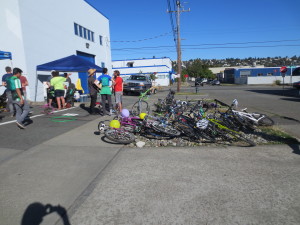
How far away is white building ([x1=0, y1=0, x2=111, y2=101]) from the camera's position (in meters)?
12.4

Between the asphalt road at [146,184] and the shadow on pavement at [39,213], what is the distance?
11 mm

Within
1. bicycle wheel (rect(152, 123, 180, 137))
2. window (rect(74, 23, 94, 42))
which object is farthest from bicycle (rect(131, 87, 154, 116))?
window (rect(74, 23, 94, 42))

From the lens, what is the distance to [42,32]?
14.5 m

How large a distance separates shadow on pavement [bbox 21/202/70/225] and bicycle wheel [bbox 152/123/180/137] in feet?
10.4

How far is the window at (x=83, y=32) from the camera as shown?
19.4 metres

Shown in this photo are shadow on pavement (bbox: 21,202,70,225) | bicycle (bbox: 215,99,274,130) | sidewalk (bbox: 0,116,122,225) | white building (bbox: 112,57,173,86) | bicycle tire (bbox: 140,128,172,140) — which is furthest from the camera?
white building (bbox: 112,57,173,86)

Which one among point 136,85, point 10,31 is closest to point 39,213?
point 10,31

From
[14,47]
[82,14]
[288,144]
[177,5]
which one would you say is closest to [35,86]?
[14,47]

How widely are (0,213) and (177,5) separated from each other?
1044 inches

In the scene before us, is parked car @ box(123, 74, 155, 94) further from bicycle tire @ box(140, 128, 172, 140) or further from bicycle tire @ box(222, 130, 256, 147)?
bicycle tire @ box(222, 130, 256, 147)

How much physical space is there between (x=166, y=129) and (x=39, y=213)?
11.4ft

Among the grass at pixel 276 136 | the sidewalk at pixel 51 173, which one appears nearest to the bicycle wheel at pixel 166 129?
the sidewalk at pixel 51 173

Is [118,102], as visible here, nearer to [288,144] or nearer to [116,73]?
[116,73]

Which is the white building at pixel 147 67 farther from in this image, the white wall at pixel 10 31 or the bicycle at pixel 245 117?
the bicycle at pixel 245 117
